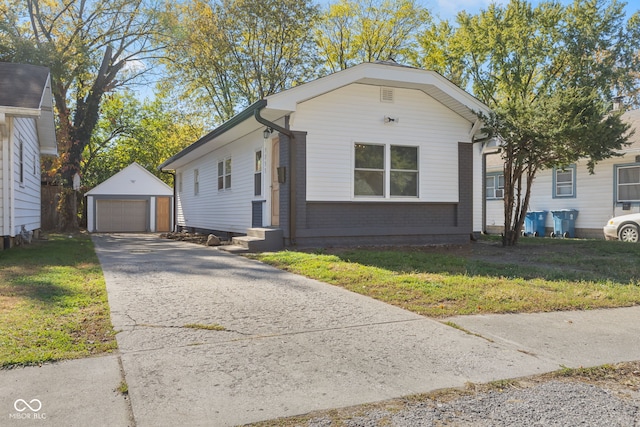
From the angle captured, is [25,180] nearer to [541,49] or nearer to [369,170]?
[369,170]

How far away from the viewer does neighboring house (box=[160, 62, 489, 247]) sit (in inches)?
432

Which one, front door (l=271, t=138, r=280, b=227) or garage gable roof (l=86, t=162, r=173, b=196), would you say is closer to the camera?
front door (l=271, t=138, r=280, b=227)

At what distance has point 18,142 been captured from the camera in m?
11.5

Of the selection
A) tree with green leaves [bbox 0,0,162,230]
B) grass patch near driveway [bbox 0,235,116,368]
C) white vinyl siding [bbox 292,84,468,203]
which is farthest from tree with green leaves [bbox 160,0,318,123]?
grass patch near driveway [bbox 0,235,116,368]

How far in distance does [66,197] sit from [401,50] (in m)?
19.2

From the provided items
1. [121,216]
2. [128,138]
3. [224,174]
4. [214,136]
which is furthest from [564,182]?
[128,138]

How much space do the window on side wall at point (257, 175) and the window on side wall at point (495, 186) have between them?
12.9m

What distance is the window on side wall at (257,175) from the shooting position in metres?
12.9

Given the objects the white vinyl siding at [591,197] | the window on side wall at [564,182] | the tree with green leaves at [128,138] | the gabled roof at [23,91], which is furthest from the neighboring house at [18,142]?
the tree with green leaves at [128,138]

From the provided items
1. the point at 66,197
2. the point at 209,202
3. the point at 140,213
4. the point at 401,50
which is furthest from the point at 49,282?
the point at 401,50

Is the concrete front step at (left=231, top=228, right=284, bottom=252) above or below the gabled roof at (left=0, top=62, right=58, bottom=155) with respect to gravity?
below

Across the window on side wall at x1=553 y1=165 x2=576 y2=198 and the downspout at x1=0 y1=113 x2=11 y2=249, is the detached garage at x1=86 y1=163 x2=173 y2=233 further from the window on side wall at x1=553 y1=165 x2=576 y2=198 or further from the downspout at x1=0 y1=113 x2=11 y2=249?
the window on side wall at x1=553 y1=165 x2=576 y2=198

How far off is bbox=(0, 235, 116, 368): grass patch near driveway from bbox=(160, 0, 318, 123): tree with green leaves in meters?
18.5

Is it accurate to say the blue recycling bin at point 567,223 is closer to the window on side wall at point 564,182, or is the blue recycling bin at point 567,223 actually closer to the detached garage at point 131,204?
the window on side wall at point 564,182
